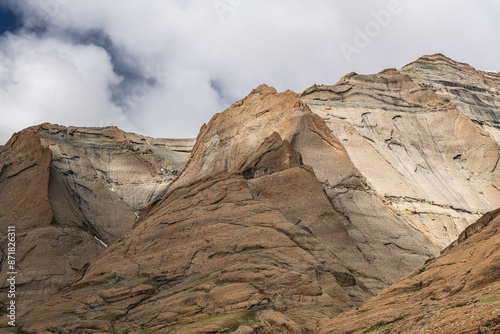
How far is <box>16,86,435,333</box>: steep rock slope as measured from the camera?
139 feet

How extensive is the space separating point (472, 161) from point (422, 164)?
9.02 metres

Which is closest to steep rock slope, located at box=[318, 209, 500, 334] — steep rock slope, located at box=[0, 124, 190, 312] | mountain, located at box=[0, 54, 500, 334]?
mountain, located at box=[0, 54, 500, 334]

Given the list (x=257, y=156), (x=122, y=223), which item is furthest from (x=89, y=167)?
(x=257, y=156)

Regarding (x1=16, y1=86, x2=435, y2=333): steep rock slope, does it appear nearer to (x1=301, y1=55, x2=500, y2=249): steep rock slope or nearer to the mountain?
the mountain

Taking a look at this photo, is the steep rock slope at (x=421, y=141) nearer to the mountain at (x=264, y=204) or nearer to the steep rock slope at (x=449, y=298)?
the mountain at (x=264, y=204)

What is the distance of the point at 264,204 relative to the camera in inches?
2226

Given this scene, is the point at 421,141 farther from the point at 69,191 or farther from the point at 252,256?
the point at 69,191

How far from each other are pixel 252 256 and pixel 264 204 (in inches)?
357

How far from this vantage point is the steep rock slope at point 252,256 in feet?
139

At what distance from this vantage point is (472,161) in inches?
3703

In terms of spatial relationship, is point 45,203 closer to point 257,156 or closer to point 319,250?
point 257,156

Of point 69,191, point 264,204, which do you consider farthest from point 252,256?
point 69,191

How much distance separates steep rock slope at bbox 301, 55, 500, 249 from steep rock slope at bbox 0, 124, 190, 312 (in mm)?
37145

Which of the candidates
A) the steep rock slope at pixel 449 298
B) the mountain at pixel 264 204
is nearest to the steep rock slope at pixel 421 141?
the mountain at pixel 264 204
